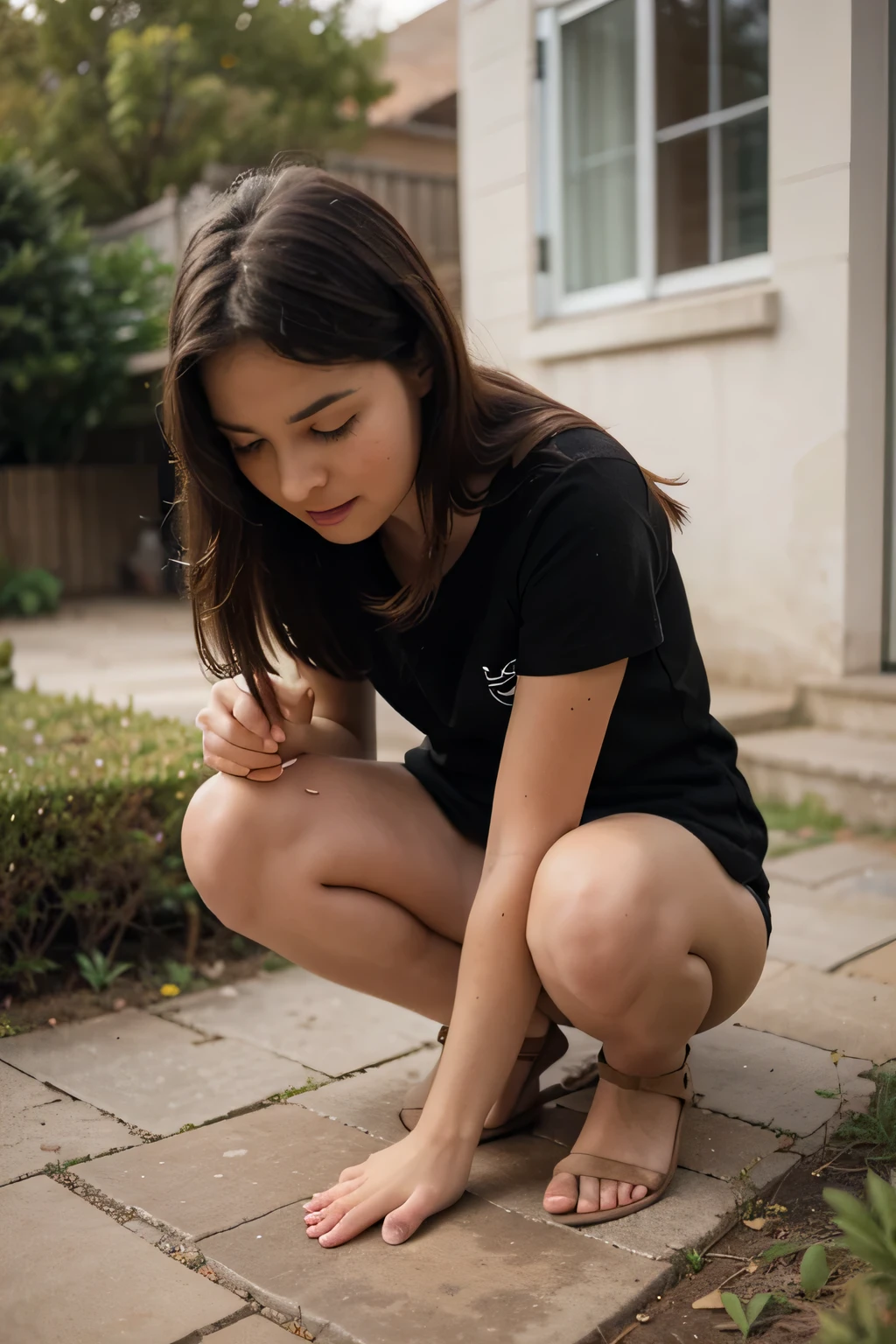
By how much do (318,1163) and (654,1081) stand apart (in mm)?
478

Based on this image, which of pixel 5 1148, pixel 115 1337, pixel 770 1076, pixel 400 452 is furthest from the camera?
pixel 770 1076

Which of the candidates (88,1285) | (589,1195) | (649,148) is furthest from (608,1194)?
(649,148)

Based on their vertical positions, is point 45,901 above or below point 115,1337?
above

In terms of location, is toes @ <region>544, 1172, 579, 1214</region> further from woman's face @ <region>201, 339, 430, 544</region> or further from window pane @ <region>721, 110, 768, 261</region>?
window pane @ <region>721, 110, 768, 261</region>

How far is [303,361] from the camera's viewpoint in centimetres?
144

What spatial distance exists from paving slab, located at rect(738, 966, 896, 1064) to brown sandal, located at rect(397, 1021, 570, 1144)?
49cm

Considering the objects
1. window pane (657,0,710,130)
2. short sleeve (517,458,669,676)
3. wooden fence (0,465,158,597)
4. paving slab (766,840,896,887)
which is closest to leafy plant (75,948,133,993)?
short sleeve (517,458,669,676)

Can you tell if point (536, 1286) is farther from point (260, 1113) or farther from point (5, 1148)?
point (5, 1148)

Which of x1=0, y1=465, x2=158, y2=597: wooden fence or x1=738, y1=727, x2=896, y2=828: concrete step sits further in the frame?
x1=0, y1=465, x2=158, y2=597: wooden fence

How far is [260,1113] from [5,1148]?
367 millimetres

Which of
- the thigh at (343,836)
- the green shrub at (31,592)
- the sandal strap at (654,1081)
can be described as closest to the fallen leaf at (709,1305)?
the sandal strap at (654,1081)

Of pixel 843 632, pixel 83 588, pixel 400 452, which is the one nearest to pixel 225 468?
pixel 400 452

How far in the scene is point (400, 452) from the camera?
155cm

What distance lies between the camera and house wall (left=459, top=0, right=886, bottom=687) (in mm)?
3895
